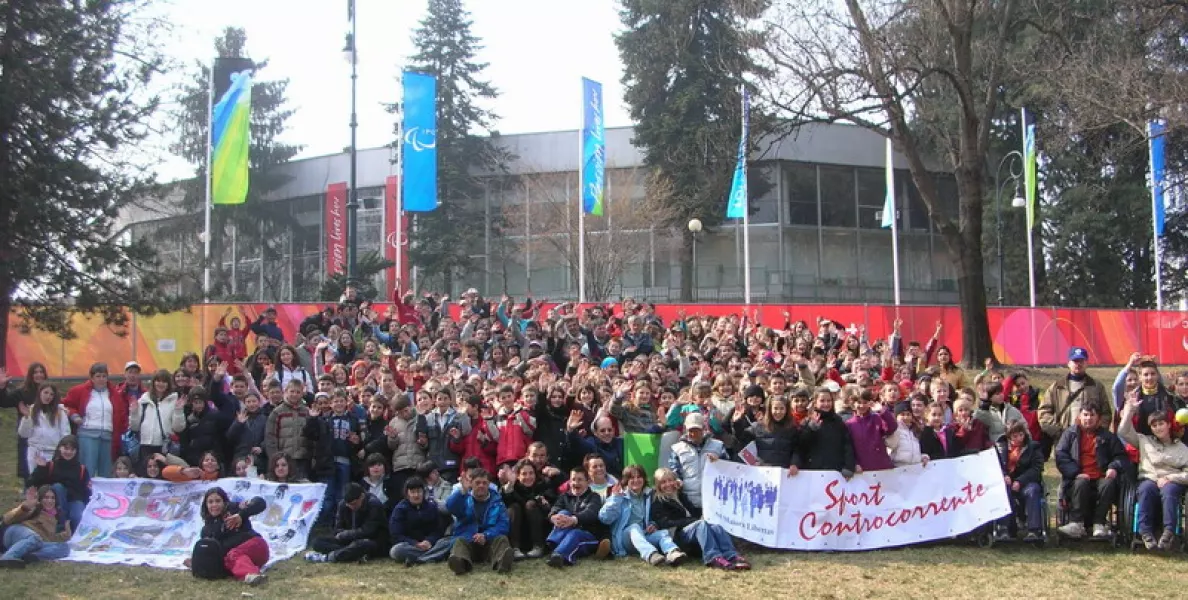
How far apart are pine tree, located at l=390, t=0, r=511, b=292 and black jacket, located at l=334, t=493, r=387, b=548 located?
33130 mm

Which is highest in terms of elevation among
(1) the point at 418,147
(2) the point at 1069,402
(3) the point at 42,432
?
(1) the point at 418,147

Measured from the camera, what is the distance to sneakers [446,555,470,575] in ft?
31.4

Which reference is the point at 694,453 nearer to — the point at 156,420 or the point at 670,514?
the point at 670,514

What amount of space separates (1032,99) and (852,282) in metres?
12.4

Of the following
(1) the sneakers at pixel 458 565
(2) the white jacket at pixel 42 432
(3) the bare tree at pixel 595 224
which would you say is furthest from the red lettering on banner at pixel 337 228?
(1) the sneakers at pixel 458 565

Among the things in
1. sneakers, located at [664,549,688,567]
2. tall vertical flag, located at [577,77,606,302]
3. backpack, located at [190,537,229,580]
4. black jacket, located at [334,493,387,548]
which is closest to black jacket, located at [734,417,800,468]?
sneakers, located at [664,549,688,567]

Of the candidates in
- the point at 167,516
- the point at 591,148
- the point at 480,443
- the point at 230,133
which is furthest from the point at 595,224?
the point at 167,516

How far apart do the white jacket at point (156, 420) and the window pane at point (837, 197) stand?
3723 centimetres

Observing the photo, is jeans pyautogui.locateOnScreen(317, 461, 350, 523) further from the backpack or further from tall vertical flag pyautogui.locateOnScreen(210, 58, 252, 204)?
tall vertical flag pyautogui.locateOnScreen(210, 58, 252, 204)

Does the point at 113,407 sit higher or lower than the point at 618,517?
higher

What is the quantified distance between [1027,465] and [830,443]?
6.54ft

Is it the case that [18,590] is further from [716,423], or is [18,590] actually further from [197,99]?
[197,99]

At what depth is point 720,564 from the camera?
9.77 metres

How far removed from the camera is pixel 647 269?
148ft
